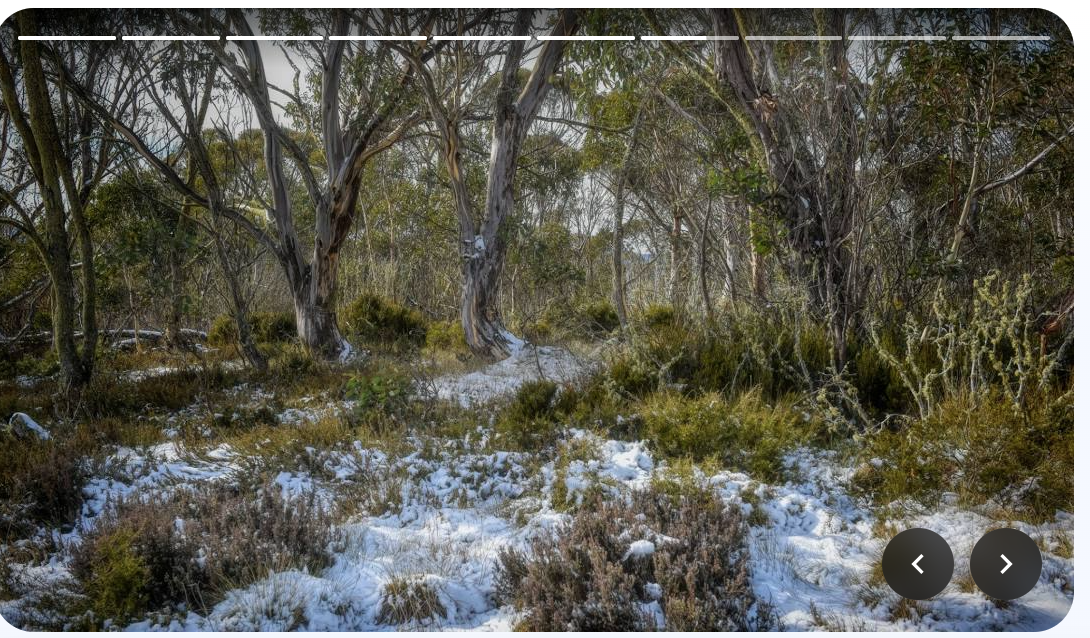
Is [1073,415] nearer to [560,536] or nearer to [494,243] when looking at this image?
[560,536]

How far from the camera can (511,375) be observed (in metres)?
3.68

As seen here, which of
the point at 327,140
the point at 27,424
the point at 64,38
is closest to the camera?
the point at 64,38

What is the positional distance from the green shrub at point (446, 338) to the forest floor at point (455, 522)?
1.24 metres

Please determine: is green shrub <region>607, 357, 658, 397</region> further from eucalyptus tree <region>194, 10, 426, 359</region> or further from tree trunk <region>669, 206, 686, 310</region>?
eucalyptus tree <region>194, 10, 426, 359</region>

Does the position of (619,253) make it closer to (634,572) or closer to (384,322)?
(384,322)

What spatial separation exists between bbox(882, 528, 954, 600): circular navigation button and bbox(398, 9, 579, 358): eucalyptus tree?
2.63 m

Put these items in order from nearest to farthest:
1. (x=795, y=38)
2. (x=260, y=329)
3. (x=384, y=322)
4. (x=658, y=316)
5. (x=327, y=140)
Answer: (x=795, y=38) < (x=658, y=316) < (x=384, y=322) < (x=260, y=329) < (x=327, y=140)

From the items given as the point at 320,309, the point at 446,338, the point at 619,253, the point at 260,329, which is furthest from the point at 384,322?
the point at 619,253

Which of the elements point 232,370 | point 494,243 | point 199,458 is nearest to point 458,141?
point 494,243

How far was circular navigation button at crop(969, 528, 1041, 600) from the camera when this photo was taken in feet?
7.11

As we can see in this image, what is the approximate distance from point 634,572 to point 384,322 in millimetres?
2875

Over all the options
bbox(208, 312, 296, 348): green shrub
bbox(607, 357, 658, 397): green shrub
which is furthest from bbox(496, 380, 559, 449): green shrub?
bbox(208, 312, 296, 348): green shrub

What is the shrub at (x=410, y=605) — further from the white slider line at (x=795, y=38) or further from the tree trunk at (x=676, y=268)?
the tree trunk at (x=676, y=268)

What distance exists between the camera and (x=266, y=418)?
317cm
